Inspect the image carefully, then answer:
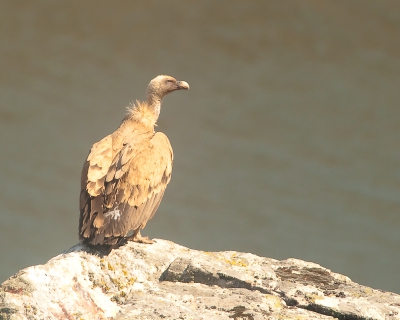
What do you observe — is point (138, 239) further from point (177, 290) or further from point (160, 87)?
point (160, 87)

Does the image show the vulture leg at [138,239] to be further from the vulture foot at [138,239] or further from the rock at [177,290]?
the rock at [177,290]

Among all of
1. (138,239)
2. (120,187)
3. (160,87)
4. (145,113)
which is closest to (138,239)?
(138,239)

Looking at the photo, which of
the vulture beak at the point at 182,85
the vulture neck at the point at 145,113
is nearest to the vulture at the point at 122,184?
the vulture neck at the point at 145,113

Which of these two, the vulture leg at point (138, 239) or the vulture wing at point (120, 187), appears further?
the vulture leg at point (138, 239)

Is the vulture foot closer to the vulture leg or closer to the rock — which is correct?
the vulture leg

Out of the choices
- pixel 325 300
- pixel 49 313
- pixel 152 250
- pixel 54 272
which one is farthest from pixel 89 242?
pixel 325 300

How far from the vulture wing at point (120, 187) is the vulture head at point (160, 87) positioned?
121cm

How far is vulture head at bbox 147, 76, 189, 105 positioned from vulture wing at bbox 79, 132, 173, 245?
47.5 inches

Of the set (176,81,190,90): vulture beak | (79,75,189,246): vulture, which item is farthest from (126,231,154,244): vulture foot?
(176,81,190,90): vulture beak

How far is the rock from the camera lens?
3502mm

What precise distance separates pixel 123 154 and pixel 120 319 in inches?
79.2

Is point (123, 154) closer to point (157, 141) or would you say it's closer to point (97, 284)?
point (157, 141)

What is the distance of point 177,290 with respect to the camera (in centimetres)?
402

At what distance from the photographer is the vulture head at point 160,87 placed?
704 centimetres
